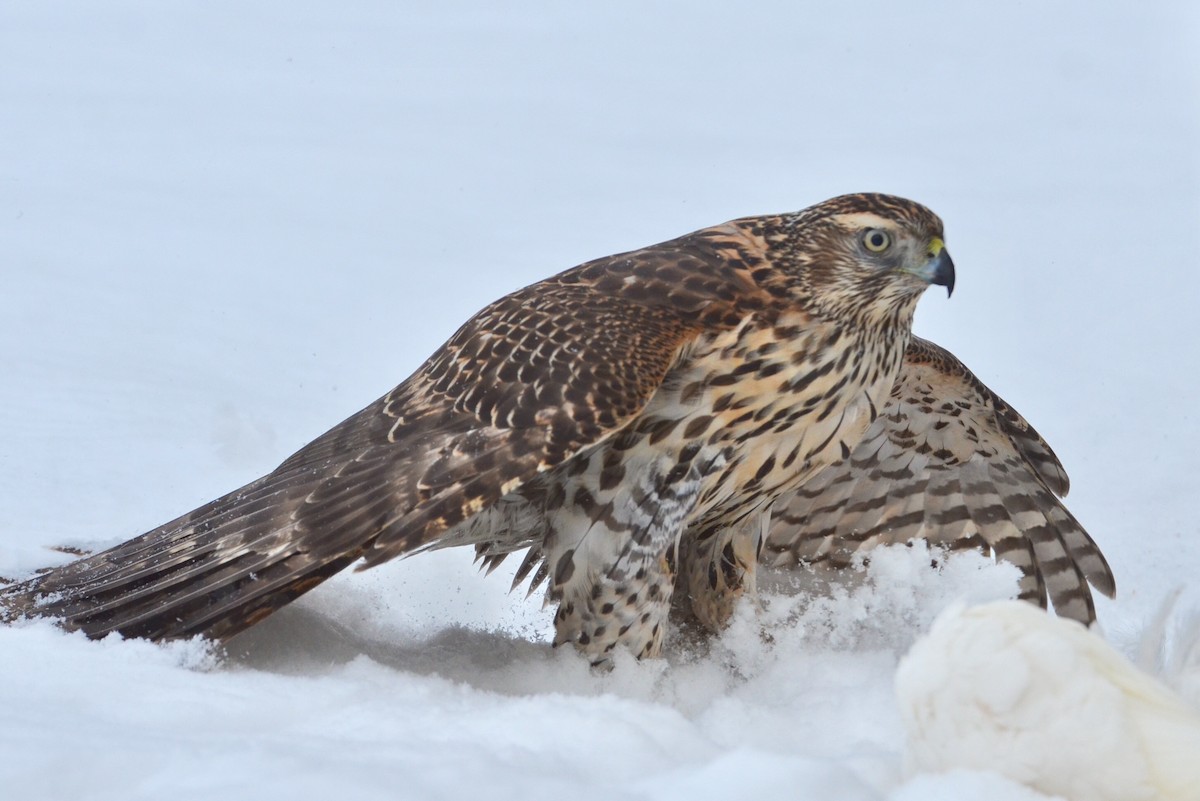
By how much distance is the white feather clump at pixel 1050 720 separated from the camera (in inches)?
110

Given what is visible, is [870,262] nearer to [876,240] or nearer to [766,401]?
[876,240]

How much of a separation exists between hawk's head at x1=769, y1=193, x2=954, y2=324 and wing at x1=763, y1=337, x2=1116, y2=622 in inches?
34.3

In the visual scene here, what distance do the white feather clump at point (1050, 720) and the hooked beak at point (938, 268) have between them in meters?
1.66

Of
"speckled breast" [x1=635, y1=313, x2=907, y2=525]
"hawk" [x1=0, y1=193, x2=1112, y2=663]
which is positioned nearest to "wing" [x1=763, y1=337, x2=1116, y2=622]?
"hawk" [x1=0, y1=193, x2=1112, y2=663]

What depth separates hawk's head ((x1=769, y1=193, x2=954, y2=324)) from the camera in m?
4.36

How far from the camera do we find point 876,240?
4.38m

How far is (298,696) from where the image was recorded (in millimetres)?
3473

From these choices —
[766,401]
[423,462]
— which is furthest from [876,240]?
[423,462]

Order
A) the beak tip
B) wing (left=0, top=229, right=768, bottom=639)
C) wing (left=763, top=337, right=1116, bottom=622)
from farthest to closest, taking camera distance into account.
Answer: wing (left=763, top=337, right=1116, bottom=622) < the beak tip < wing (left=0, top=229, right=768, bottom=639)

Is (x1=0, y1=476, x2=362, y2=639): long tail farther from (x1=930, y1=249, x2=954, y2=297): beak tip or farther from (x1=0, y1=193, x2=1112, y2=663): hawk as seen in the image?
(x1=930, y1=249, x2=954, y2=297): beak tip

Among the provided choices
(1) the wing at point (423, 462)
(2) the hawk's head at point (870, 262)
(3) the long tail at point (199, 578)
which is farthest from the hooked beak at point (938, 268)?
(3) the long tail at point (199, 578)

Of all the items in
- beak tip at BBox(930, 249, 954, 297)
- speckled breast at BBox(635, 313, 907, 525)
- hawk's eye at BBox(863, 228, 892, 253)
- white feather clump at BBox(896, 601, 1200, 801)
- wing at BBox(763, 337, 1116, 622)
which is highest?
hawk's eye at BBox(863, 228, 892, 253)

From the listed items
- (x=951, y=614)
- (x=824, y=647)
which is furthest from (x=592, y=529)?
(x=951, y=614)

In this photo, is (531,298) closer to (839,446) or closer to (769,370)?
(769,370)
